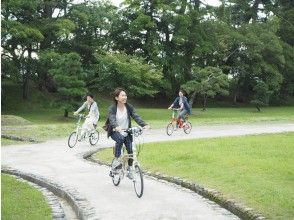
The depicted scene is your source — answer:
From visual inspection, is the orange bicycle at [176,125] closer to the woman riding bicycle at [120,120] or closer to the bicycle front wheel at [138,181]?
the woman riding bicycle at [120,120]

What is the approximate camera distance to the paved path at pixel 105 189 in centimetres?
808

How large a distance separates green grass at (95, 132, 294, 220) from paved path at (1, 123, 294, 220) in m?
0.70

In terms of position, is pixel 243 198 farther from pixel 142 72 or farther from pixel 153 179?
pixel 142 72

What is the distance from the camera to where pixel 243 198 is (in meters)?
8.77

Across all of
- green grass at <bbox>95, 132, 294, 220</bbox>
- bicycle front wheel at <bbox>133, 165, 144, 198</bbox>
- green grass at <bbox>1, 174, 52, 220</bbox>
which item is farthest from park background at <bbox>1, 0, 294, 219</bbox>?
bicycle front wheel at <bbox>133, 165, 144, 198</bbox>

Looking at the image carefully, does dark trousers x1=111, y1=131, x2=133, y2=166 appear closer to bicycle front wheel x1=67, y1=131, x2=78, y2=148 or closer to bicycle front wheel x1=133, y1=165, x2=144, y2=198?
bicycle front wheel x1=133, y1=165, x2=144, y2=198

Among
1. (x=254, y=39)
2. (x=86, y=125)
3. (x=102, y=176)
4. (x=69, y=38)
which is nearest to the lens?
(x=102, y=176)

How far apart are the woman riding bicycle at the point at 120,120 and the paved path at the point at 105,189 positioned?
79cm

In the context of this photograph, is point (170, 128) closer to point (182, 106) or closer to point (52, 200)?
point (182, 106)

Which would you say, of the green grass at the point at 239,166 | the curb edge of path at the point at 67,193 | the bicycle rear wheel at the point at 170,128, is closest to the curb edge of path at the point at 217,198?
the green grass at the point at 239,166

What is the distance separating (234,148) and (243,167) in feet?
12.9

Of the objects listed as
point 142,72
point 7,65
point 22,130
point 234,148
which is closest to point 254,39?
point 142,72

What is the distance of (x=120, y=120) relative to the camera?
9914 millimetres

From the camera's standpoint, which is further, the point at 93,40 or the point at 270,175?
the point at 93,40
